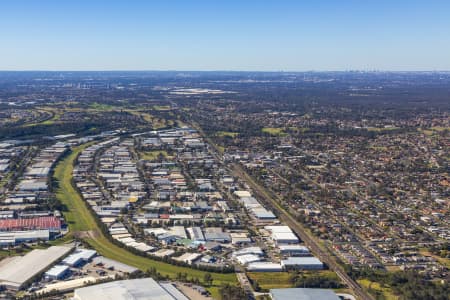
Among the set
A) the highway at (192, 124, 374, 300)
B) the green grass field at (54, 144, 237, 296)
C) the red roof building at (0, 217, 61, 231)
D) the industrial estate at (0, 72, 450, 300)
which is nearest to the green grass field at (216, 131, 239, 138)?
the industrial estate at (0, 72, 450, 300)

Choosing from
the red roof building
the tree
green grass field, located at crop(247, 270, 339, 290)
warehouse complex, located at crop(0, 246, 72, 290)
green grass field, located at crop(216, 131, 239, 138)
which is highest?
green grass field, located at crop(216, 131, 239, 138)

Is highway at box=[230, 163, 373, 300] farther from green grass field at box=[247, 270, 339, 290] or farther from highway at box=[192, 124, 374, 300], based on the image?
green grass field at box=[247, 270, 339, 290]

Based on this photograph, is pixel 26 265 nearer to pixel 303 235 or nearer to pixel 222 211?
pixel 222 211

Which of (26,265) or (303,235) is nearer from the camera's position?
(26,265)

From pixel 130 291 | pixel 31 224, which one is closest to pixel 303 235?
pixel 130 291

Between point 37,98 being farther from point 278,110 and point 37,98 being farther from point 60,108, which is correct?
point 278,110

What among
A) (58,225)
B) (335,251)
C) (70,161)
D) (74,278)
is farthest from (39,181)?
(335,251)

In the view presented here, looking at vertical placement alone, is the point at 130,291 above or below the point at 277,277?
above

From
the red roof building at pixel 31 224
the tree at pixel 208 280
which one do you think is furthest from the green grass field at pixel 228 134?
the tree at pixel 208 280
